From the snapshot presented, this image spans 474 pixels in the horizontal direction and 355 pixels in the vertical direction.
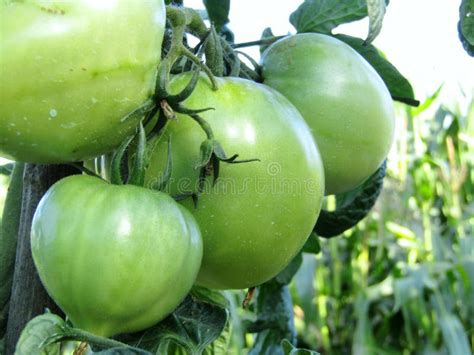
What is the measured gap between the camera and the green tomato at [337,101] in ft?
2.30

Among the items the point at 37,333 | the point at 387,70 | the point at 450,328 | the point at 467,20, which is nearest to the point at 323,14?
the point at 387,70

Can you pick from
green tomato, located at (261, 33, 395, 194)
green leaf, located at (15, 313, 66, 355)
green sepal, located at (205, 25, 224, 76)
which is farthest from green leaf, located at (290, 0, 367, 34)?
green leaf, located at (15, 313, 66, 355)

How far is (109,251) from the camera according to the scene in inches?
18.7

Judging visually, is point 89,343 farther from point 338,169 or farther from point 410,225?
point 410,225

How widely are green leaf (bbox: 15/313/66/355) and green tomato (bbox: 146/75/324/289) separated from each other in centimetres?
14

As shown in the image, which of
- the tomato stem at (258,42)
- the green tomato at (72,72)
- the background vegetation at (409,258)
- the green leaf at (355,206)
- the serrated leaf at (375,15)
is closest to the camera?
the green tomato at (72,72)

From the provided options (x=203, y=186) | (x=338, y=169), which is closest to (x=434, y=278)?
(x=338, y=169)

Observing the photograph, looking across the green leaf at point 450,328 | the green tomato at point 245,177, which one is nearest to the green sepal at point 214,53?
the green tomato at point 245,177

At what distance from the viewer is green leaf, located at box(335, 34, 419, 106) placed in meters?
0.87

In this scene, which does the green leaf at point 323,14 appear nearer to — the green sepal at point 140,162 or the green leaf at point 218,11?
the green leaf at point 218,11

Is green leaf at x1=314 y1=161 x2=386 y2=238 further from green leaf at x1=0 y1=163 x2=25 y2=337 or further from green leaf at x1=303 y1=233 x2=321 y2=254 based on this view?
green leaf at x1=0 y1=163 x2=25 y2=337

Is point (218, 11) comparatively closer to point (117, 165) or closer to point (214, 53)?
point (214, 53)

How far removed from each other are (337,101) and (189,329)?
0.27 m

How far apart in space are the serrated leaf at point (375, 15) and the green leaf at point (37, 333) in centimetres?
34
